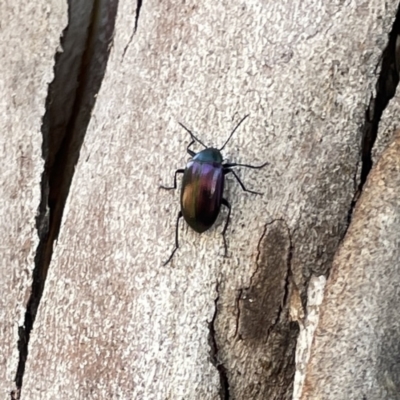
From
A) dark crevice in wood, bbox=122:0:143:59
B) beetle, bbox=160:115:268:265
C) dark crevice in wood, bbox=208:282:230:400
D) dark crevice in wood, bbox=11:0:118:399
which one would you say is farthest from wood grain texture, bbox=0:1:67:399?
dark crevice in wood, bbox=208:282:230:400

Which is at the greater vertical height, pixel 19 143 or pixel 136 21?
pixel 136 21

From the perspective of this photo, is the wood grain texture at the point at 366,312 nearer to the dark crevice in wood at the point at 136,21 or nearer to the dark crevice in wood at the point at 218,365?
the dark crevice in wood at the point at 218,365

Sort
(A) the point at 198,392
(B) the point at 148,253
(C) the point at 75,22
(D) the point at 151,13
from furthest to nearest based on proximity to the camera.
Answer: (C) the point at 75,22 → (D) the point at 151,13 → (B) the point at 148,253 → (A) the point at 198,392

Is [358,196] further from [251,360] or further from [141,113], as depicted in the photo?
[141,113]

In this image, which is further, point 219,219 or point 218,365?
point 219,219

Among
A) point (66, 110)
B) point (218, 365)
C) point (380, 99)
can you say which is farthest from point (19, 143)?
point (380, 99)

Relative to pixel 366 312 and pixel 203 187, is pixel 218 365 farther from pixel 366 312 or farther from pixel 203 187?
pixel 203 187

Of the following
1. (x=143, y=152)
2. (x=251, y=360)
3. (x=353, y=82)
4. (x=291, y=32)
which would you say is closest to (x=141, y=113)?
(x=143, y=152)

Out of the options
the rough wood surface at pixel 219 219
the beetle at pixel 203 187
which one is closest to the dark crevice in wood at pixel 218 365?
the rough wood surface at pixel 219 219
